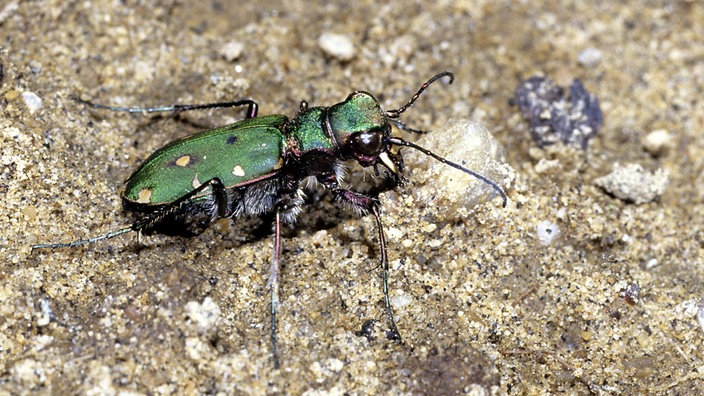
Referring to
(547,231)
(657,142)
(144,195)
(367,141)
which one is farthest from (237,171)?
(657,142)

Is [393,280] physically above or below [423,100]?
below

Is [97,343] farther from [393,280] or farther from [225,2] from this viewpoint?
[225,2]

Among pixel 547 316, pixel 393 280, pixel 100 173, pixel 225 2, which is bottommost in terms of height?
pixel 547 316

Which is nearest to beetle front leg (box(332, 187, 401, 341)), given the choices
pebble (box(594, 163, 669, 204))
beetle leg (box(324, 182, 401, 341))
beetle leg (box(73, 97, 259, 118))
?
beetle leg (box(324, 182, 401, 341))

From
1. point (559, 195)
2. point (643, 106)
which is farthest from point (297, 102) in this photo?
point (643, 106)

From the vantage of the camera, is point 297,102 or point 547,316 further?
point 297,102

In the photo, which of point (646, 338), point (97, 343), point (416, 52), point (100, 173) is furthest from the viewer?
point (416, 52)

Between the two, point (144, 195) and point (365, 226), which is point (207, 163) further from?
point (365, 226)

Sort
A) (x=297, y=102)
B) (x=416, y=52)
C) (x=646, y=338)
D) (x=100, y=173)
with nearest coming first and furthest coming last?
(x=646, y=338) → (x=100, y=173) → (x=297, y=102) → (x=416, y=52)
